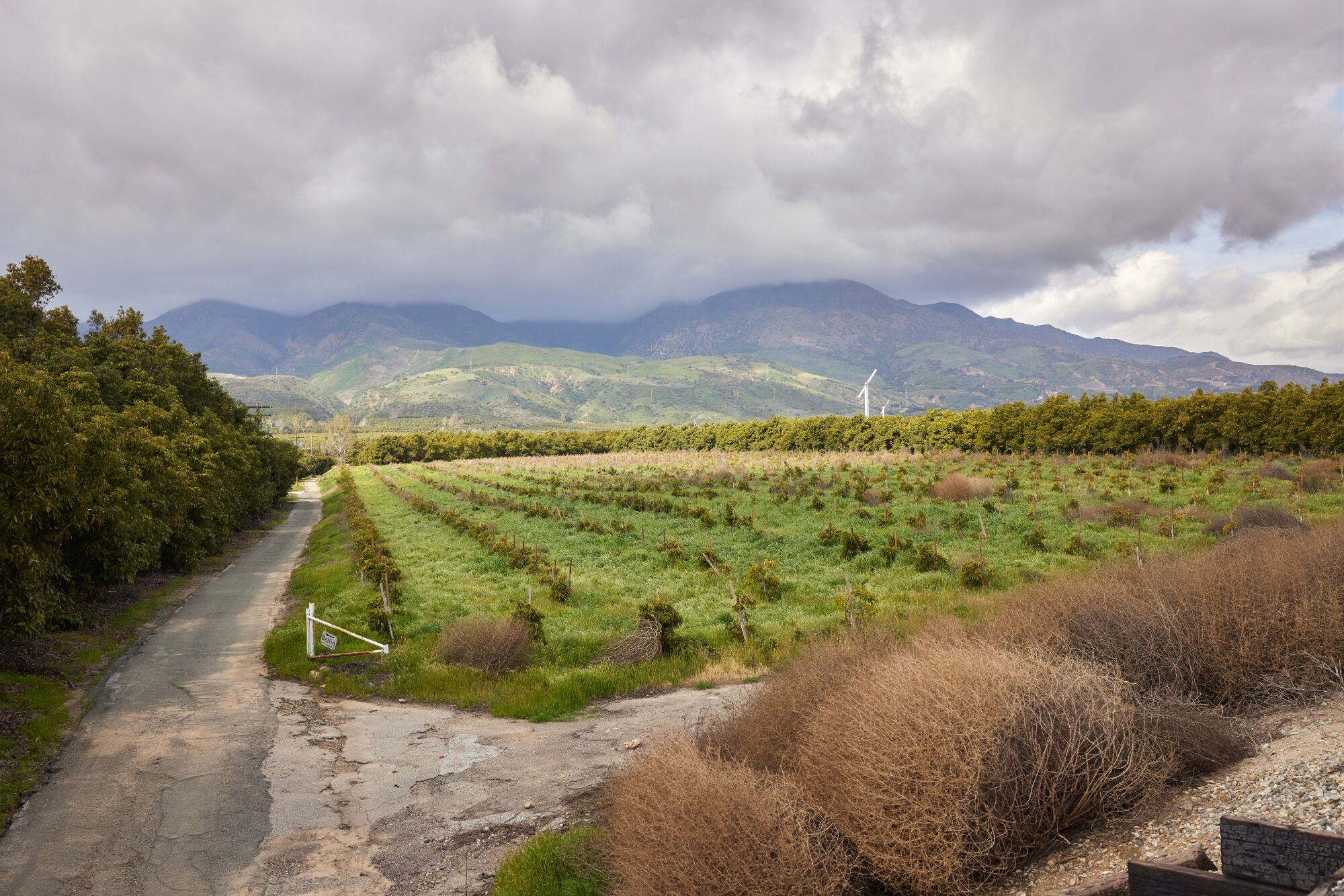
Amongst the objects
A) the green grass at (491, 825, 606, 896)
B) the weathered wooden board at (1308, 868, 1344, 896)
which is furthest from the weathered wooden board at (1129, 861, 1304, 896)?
the green grass at (491, 825, 606, 896)

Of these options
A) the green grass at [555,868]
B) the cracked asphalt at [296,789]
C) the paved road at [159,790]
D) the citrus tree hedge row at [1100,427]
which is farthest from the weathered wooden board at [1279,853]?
the citrus tree hedge row at [1100,427]

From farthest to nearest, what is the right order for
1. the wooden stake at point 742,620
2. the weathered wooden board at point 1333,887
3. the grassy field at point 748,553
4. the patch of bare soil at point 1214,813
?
the wooden stake at point 742,620 → the grassy field at point 748,553 → the patch of bare soil at point 1214,813 → the weathered wooden board at point 1333,887

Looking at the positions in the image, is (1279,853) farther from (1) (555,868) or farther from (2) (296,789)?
(2) (296,789)

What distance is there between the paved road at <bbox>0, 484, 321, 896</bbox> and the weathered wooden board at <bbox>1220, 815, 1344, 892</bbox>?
8831 mm

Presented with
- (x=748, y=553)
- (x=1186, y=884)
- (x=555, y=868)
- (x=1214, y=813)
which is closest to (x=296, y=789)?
(x=555, y=868)

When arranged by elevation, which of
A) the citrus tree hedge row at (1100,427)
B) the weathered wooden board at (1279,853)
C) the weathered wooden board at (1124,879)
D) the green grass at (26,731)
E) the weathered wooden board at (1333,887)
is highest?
the citrus tree hedge row at (1100,427)

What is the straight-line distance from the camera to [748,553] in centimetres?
2534

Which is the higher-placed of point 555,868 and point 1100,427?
point 1100,427

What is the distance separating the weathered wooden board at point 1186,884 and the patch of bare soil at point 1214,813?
0.56 meters

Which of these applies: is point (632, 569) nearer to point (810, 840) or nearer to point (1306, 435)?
point (810, 840)

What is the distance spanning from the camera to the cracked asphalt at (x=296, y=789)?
304 inches

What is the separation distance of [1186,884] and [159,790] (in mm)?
11999

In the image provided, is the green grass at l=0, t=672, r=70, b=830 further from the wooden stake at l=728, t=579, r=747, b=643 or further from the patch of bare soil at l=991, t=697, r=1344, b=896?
the wooden stake at l=728, t=579, r=747, b=643

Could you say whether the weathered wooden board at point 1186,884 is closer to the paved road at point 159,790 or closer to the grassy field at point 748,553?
the grassy field at point 748,553
